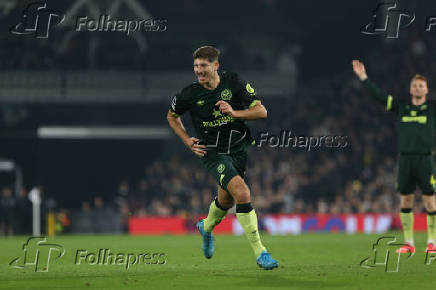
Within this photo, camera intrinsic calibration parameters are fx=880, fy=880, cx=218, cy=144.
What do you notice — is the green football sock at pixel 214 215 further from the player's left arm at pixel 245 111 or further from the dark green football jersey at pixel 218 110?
the player's left arm at pixel 245 111

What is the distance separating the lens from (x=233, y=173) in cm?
1129

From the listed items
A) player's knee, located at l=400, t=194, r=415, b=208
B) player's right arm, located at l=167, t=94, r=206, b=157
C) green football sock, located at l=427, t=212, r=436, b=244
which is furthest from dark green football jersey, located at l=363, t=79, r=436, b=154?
player's right arm, located at l=167, t=94, r=206, b=157

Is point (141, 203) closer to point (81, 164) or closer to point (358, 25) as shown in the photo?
point (81, 164)

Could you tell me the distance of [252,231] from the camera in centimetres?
1103

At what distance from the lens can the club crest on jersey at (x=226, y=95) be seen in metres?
A: 11.6

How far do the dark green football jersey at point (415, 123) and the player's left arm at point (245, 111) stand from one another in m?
3.19

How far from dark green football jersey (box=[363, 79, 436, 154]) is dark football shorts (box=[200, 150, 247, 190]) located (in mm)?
3160

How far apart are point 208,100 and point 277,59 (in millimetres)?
26418

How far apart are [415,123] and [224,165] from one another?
3.92 m

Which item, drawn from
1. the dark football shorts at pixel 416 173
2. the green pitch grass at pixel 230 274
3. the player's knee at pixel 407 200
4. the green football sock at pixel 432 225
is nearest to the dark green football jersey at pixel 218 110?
the green pitch grass at pixel 230 274

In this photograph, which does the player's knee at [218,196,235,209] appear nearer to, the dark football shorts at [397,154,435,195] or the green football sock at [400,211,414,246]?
the dark football shorts at [397,154,435,195]

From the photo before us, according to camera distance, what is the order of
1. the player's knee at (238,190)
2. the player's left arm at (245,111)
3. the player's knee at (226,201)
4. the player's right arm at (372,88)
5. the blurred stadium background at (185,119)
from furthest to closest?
the blurred stadium background at (185,119), the player's right arm at (372,88), the player's knee at (226,201), the player's knee at (238,190), the player's left arm at (245,111)

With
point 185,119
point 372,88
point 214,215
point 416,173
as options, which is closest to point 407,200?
point 416,173

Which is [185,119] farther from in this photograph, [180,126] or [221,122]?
[221,122]
